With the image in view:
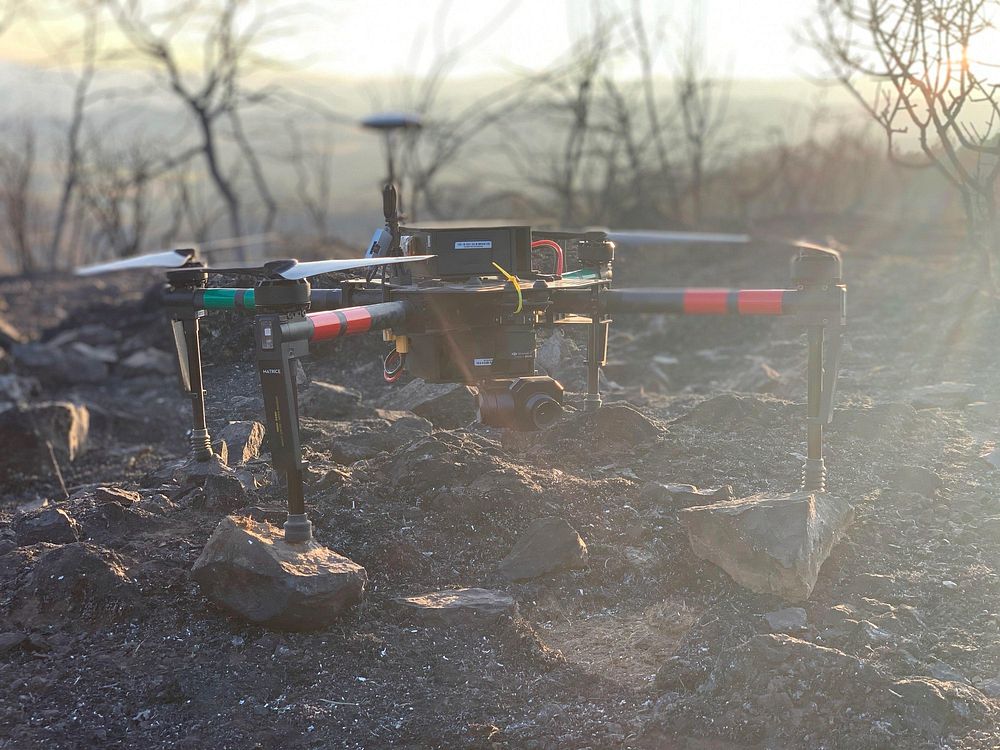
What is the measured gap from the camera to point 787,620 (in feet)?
14.5

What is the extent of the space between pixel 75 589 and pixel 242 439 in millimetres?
1640

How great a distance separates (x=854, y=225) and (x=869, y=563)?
14.3 meters

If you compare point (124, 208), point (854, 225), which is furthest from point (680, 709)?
point (124, 208)

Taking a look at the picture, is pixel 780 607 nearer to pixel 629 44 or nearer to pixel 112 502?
pixel 112 502

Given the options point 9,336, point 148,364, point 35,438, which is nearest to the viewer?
point 35,438

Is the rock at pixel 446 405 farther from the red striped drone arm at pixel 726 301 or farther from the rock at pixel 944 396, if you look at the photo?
the rock at pixel 944 396

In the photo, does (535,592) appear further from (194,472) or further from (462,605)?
(194,472)

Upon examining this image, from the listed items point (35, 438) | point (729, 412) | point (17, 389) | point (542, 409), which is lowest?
point (17, 389)

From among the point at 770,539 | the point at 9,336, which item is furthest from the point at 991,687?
the point at 9,336

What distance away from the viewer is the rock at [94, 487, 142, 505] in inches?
223

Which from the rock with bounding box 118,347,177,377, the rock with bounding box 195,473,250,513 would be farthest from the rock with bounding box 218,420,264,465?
the rock with bounding box 118,347,177,377

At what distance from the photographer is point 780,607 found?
454 cm

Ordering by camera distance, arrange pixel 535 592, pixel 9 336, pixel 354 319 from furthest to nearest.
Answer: pixel 9 336 < pixel 535 592 < pixel 354 319

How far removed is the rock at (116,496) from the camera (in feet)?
18.6
